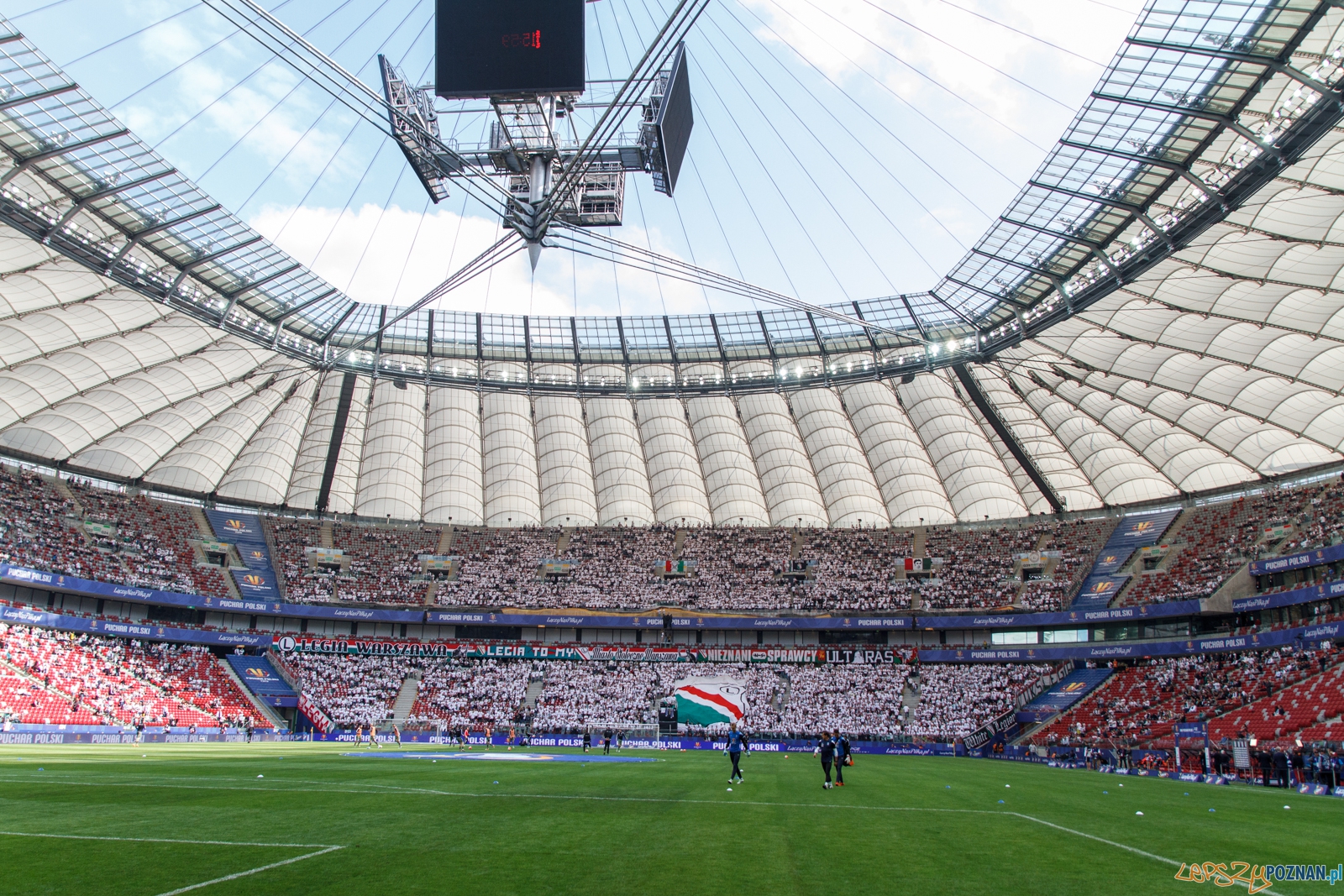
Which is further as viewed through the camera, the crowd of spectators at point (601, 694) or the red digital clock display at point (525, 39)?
the crowd of spectators at point (601, 694)

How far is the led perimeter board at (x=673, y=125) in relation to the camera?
104 feet

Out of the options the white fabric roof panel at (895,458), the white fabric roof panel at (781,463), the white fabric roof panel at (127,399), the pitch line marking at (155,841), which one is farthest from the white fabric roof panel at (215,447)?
the pitch line marking at (155,841)

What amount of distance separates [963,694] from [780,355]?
2714 cm

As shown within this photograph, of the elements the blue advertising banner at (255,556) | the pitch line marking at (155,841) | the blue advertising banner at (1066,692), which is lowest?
the pitch line marking at (155,841)

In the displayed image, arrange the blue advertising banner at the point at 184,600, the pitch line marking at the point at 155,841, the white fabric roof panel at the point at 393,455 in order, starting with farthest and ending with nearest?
1. the white fabric roof panel at the point at 393,455
2. the blue advertising banner at the point at 184,600
3. the pitch line marking at the point at 155,841

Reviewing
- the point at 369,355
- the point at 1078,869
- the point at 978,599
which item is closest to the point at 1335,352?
the point at 978,599

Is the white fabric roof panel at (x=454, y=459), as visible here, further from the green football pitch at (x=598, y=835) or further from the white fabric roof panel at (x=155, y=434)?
the green football pitch at (x=598, y=835)

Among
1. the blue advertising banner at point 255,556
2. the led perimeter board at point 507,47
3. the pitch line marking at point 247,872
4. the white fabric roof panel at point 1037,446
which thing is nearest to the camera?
the pitch line marking at point 247,872

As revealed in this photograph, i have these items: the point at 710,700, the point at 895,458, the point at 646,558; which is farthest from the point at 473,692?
the point at 895,458

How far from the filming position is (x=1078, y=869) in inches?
443

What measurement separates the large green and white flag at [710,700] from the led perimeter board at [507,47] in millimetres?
44012

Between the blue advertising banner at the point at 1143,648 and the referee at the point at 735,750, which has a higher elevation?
the blue advertising banner at the point at 1143,648

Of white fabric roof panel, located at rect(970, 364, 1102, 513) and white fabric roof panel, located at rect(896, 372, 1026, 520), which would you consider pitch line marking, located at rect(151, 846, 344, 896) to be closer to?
white fabric roof panel, located at rect(970, 364, 1102, 513)

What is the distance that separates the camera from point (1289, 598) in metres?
47.8
